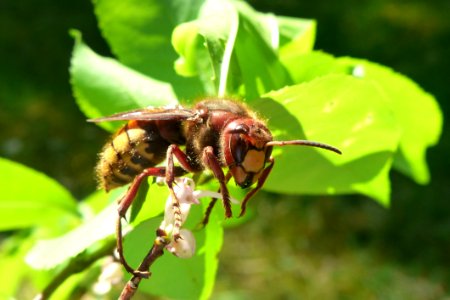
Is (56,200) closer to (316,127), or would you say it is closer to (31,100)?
(316,127)

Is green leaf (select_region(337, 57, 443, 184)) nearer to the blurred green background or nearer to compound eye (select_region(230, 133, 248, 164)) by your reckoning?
compound eye (select_region(230, 133, 248, 164))

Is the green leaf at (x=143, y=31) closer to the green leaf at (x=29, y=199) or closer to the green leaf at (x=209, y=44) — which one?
the green leaf at (x=209, y=44)

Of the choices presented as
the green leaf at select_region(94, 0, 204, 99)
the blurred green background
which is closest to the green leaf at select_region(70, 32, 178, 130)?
the green leaf at select_region(94, 0, 204, 99)

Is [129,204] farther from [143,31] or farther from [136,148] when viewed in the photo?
[143,31]

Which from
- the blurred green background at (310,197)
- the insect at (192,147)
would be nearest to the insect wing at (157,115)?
the insect at (192,147)

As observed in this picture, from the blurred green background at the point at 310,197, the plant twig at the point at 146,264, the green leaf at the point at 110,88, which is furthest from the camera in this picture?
the blurred green background at the point at 310,197

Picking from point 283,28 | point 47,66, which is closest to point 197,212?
point 283,28
